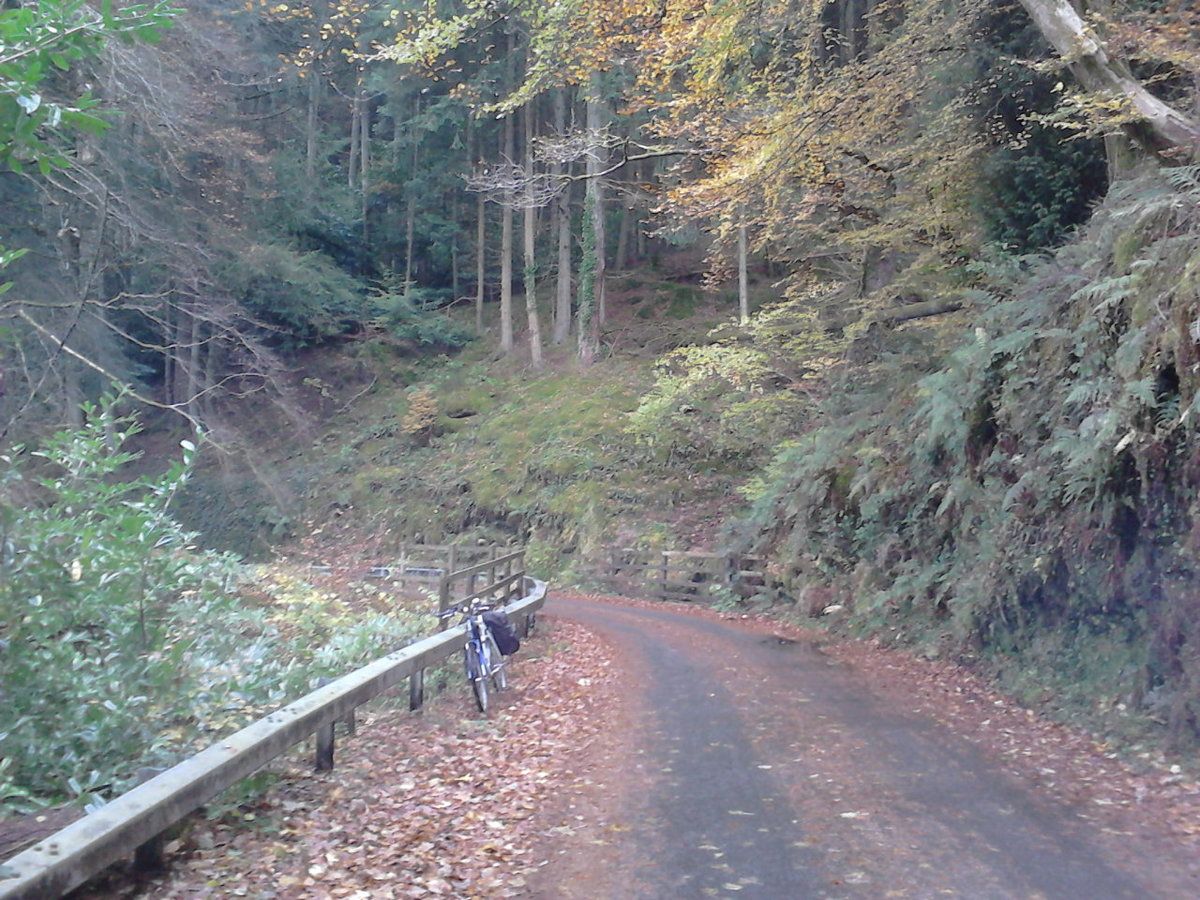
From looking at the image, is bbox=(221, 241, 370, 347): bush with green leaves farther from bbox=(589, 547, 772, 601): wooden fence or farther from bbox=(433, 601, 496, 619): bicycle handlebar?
bbox=(433, 601, 496, 619): bicycle handlebar

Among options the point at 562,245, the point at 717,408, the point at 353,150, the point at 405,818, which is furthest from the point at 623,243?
the point at 405,818

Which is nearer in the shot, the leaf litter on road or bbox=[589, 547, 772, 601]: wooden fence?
the leaf litter on road

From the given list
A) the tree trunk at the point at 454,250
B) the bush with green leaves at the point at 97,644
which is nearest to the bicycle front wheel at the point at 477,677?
the bush with green leaves at the point at 97,644

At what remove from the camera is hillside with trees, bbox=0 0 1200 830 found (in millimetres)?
6984

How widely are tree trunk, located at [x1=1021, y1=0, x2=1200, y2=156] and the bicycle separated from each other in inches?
335

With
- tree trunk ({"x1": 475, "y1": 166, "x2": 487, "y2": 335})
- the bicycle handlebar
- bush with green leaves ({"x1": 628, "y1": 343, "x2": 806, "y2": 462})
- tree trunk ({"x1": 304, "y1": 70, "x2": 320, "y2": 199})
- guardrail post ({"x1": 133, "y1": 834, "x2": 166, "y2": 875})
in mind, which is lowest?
guardrail post ({"x1": 133, "y1": 834, "x2": 166, "y2": 875})

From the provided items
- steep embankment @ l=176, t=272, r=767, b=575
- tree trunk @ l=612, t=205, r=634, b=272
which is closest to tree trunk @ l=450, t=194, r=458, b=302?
steep embankment @ l=176, t=272, r=767, b=575

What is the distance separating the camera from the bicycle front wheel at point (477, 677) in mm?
9656

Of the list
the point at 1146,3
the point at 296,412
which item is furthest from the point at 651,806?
the point at 296,412

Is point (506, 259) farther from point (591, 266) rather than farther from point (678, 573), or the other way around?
point (678, 573)

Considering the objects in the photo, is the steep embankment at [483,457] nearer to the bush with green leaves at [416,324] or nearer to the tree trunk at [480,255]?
the bush with green leaves at [416,324]

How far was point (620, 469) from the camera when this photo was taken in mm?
28578

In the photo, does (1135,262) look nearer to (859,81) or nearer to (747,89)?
(859,81)

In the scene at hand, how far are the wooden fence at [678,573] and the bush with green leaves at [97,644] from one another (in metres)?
13.5
